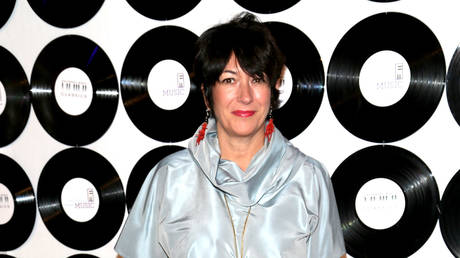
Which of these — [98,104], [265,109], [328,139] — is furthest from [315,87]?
[98,104]

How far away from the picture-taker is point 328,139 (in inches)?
70.4

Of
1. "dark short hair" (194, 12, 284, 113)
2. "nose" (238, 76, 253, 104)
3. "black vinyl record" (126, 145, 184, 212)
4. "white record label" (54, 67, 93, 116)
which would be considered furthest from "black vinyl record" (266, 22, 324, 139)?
"white record label" (54, 67, 93, 116)

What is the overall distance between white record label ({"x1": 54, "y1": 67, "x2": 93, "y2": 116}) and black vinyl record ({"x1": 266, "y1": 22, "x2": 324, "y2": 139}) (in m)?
0.89

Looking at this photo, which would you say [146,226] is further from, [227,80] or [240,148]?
[227,80]

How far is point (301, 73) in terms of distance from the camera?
1763mm

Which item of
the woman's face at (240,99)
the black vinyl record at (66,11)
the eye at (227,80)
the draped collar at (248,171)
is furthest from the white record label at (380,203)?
the black vinyl record at (66,11)

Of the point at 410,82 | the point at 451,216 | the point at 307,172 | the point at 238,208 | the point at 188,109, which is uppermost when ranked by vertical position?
the point at 410,82

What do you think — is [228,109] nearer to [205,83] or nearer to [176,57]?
[205,83]

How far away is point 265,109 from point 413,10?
0.69m

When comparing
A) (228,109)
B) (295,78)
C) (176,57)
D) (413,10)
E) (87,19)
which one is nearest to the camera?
(228,109)

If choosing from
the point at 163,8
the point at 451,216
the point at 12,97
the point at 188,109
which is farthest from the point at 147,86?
the point at 451,216

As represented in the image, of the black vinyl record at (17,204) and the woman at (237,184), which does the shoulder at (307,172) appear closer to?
the woman at (237,184)

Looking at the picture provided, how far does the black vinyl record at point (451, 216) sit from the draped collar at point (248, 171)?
2.10 feet

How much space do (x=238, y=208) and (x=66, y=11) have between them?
1266mm
